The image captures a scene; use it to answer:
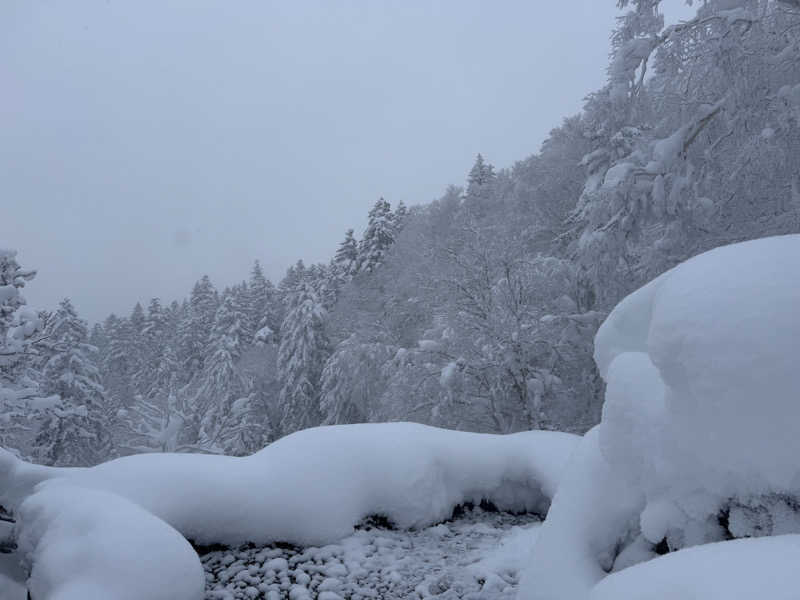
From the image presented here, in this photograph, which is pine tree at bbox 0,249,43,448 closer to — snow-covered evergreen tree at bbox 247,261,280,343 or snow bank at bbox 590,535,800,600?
snow bank at bbox 590,535,800,600

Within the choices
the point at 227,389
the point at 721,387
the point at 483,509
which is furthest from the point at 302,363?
the point at 721,387

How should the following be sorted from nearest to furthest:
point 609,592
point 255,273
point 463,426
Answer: point 609,592, point 463,426, point 255,273

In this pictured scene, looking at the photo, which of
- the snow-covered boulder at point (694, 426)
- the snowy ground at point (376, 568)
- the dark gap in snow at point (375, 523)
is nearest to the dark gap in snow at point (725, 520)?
the snow-covered boulder at point (694, 426)

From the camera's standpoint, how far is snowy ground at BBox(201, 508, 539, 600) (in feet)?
14.3

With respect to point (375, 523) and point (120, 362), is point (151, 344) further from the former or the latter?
point (375, 523)

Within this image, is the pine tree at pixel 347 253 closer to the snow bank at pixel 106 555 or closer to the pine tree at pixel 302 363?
the pine tree at pixel 302 363

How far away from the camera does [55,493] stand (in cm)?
456

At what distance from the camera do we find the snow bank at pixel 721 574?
68.6 inches

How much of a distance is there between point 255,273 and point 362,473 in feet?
117

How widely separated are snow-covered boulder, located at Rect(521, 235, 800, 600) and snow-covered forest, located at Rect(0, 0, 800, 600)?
0.03 feet

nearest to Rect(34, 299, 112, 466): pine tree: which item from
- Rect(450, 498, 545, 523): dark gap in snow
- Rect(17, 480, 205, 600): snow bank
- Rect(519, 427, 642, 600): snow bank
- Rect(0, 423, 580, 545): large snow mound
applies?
Rect(0, 423, 580, 545): large snow mound

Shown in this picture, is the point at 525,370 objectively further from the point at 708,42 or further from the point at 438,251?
the point at 708,42

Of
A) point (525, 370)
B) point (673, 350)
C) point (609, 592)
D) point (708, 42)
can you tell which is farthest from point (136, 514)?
point (525, 370)

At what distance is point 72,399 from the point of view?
23234mm
